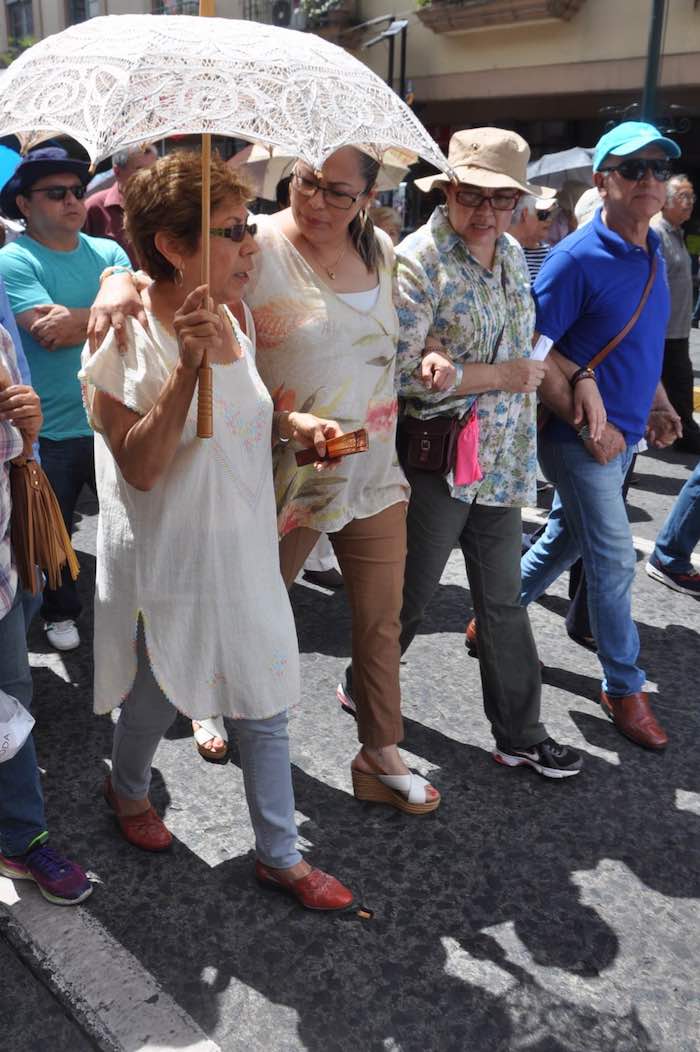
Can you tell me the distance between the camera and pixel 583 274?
3506mm

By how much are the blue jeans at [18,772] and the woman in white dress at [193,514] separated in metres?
0.22

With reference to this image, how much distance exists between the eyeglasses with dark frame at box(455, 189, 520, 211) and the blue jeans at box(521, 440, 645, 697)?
0.95m

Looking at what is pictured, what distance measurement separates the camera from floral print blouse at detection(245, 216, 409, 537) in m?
2.82

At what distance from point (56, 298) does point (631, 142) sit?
7.46 ft

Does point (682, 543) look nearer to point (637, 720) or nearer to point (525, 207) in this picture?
point (637, 720)

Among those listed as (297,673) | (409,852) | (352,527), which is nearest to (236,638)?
(297,673)

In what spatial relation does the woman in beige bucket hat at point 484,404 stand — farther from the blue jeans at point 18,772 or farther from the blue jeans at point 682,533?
the blue jeans at point 682,533

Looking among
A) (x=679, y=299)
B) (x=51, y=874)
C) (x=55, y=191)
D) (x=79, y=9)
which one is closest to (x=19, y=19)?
(x=79, y=9)

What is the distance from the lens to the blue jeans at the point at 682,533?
16.5 feet

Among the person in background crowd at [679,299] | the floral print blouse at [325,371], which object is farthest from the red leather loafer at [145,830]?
the person in background crowd at [679,299]

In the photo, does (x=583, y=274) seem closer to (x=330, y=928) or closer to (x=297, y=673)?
(x=297, y=673)

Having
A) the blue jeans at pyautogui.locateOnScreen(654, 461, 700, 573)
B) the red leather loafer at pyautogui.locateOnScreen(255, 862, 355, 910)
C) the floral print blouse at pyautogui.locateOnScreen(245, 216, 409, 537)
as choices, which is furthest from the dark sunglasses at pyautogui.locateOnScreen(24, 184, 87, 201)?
the blue jeans at pyautogui.locateOnScreen(654, 461, 700, 573)

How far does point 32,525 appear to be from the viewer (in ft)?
8.61

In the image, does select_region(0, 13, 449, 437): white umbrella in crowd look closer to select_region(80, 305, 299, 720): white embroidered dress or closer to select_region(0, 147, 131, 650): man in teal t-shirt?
select_region(80, 305, 299, 720): white embroidered dress
